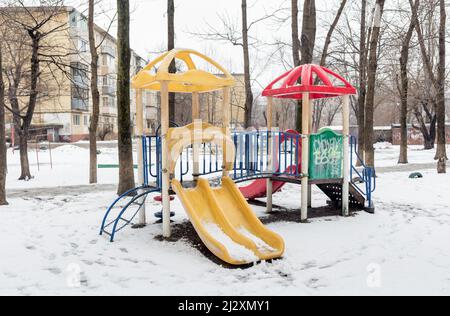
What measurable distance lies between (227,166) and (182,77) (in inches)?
66.8

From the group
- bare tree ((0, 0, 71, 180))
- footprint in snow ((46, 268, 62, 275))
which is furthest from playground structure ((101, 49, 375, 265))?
bare tree ((0, 0, 71, 180))

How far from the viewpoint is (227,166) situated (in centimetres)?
692

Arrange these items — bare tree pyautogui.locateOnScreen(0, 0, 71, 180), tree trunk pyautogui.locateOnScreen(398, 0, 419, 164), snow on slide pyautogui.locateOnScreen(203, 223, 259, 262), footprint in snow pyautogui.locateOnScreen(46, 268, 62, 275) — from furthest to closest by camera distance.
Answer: tree trunk pyautogui.locateOnScreen(398, 0, 419, 164) < bare tree pyautogui.locateOnScreen(0, 0, 71, 180) < snow on slide pyautogui.locateOnScreen(203, 223, 259, 262) < footprint in snow pyautogui.locateOnScreen(46, 268, 62, 275)

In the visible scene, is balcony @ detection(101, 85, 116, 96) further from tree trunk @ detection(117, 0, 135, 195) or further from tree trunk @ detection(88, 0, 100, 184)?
tree trunk @ detection(117, 0, 135, 195)

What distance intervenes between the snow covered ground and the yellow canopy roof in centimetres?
246

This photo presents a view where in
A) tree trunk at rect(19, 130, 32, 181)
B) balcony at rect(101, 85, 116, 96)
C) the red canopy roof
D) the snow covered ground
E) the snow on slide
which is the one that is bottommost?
the snow covered ground

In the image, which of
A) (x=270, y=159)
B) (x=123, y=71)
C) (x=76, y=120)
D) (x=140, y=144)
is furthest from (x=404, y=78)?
(x=76, y=120)

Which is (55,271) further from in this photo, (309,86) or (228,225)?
(309,86)

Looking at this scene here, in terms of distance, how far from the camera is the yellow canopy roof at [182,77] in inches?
241

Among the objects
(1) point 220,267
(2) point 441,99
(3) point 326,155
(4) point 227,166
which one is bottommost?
(1) point 220,267

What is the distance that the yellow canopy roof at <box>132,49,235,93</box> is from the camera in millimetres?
6113
